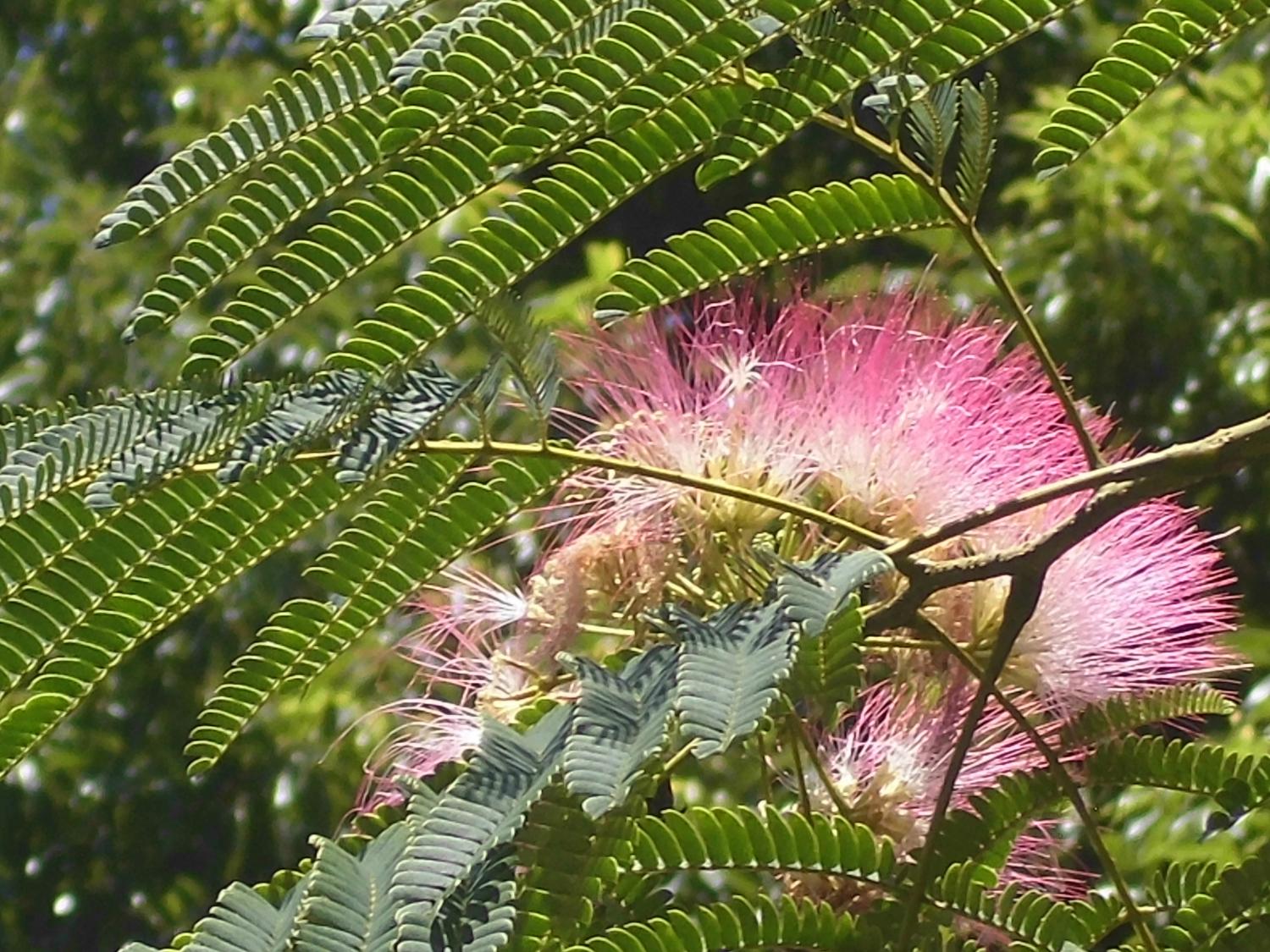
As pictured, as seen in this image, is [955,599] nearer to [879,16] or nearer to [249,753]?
[879,16]

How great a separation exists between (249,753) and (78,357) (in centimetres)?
69

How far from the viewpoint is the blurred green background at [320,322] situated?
2.44 meters

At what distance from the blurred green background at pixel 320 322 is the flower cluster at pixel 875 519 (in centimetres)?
115

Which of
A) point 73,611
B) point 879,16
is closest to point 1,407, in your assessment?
point 73,611

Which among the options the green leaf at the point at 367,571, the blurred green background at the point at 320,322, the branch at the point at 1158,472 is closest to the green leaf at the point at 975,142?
the branch at the point at 1158,472

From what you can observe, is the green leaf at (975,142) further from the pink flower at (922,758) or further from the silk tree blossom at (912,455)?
the pink flower at (922,758)

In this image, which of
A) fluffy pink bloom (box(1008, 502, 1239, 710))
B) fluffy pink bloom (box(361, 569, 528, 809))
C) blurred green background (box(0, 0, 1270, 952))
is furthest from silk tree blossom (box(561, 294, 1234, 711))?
blurred green background (box(0, 0, 1270, 952))

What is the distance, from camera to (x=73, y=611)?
821 millimetres

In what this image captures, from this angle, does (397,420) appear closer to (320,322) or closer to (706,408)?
(706,408)

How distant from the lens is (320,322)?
2.53 meters

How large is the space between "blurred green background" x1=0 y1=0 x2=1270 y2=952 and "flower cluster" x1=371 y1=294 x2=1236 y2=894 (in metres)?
1.15

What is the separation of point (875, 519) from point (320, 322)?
67.6 inches

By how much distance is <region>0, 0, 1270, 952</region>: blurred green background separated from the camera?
2.44 metres

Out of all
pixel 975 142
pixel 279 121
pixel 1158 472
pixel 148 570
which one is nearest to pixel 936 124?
pixel 975 142
